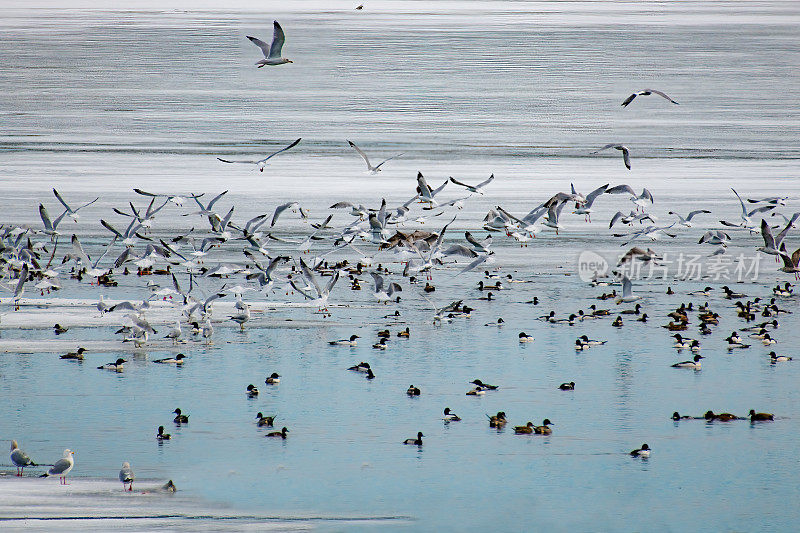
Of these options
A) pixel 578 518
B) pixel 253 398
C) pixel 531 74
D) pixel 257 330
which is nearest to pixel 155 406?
pixel 253 398

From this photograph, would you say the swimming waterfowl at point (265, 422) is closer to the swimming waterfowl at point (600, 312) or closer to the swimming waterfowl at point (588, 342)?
the swimming waterfowl at point (588, 342)

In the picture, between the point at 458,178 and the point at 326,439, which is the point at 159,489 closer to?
the point at 326,439

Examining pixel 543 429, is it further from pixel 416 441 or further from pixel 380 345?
pixel 380 345

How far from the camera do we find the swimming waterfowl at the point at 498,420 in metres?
7.98

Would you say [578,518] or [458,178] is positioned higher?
[458,178]

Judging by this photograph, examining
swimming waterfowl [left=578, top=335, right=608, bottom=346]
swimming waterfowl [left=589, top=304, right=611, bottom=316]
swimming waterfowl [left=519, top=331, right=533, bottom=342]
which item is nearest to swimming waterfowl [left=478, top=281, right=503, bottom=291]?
swimming waterfowl [left=589, top=304, right=611, bottom=316]

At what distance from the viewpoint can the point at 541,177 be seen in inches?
848

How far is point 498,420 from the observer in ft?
26.2

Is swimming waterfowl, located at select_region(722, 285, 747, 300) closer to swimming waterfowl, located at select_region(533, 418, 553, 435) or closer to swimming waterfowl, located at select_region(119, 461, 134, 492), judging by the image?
swimming waterfowl, located at select_region(533, 418, 553, 435)

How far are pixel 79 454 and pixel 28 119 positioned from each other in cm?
2556
